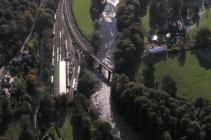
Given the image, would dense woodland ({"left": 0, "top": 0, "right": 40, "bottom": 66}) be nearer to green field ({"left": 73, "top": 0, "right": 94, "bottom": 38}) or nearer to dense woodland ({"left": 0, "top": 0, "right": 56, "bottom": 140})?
dense woodland ({"left": 0, "top": 0, "right": 56, "bottom": 140})

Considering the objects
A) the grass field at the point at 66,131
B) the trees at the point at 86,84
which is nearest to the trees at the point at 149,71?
the trees at the point at 86,84

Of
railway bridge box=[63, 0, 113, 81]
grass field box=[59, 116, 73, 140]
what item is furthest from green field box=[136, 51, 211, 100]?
grass field box=[59, 116, 73, 140]

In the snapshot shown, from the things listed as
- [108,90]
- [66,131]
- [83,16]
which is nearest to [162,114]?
[108,90]

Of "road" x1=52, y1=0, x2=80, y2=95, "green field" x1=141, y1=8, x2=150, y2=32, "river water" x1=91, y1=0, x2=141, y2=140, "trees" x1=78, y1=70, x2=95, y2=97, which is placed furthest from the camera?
"green field" x1=141, y1=8, x2=150, y2=32

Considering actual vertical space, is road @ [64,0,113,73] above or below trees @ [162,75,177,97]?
above

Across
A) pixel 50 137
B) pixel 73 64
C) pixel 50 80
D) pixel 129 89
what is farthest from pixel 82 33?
pixel 50 137

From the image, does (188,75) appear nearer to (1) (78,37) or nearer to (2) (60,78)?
(2) (60,78)
